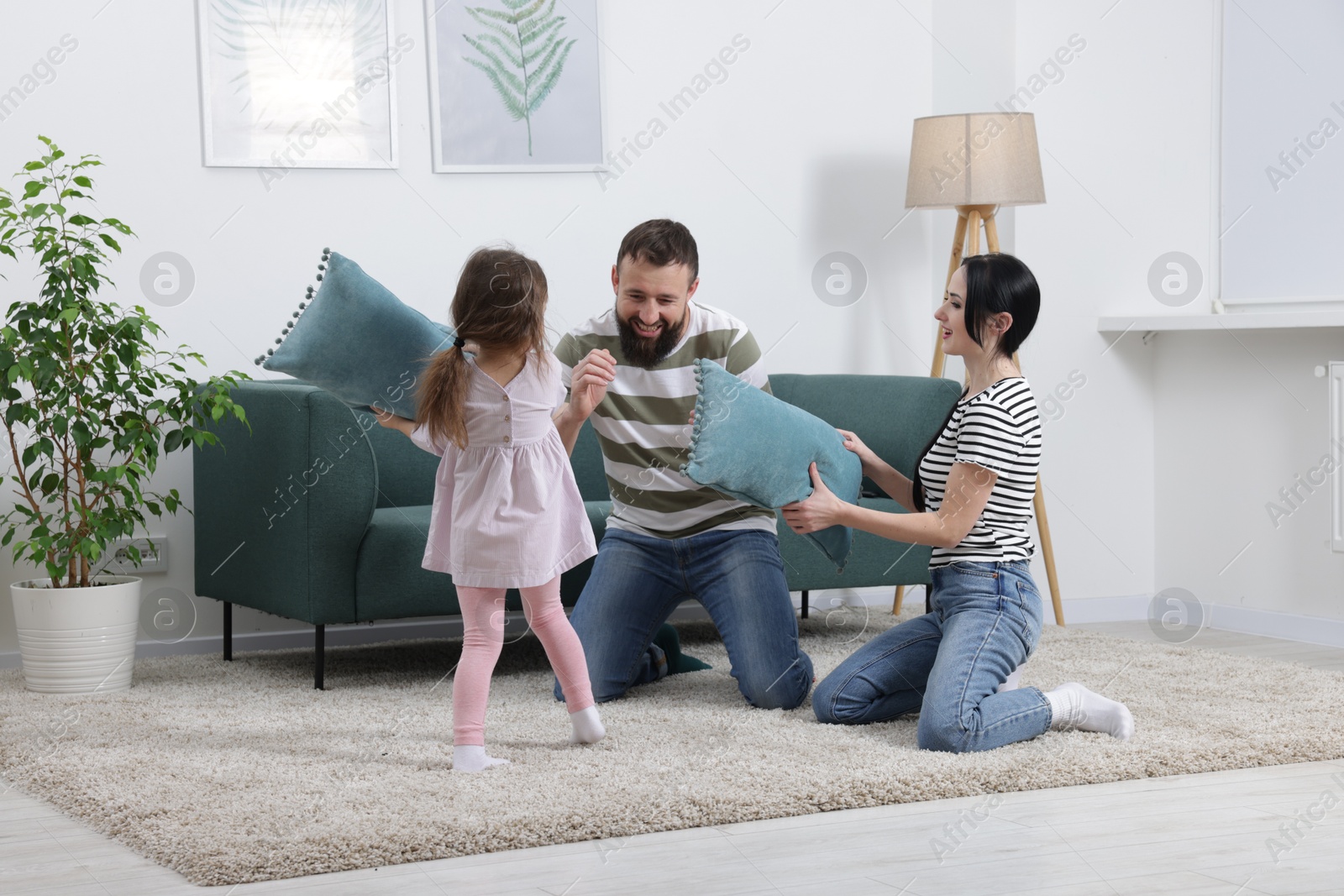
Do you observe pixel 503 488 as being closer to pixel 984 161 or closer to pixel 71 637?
pixel 71 637

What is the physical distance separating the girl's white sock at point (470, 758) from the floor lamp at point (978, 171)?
2194mm

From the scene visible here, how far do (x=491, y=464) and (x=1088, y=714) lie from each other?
45.1 inches

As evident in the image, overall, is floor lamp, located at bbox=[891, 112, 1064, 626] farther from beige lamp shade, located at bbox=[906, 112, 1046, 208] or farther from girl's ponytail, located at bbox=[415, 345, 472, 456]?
girl's ponytail, located at bbox=[415, 345, 472, 456]

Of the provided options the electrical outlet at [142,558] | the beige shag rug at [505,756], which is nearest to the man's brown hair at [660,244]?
the beige shag rug at [505,756]

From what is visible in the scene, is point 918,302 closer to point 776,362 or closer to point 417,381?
Result: point 776,362

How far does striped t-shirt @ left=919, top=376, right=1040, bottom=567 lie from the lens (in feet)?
7.98

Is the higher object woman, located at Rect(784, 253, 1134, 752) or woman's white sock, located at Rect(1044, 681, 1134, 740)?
woman, located at Rect(784, 253, 1134, 752)

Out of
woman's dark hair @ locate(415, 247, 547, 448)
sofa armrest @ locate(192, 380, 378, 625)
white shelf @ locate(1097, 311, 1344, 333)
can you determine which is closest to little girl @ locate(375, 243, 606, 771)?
woman's dark hair @ locate(415, 247, 547, 448)

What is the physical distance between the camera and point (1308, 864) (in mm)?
1900

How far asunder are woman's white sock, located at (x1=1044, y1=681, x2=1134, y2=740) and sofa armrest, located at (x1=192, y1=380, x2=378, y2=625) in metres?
1.49

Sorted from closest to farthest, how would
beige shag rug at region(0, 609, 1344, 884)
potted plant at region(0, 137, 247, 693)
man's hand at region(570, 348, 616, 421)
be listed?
beige shag rug at region(0, 609, 1344, 884) → man's hand at region(570, 348, 616, 421) → potted plant at region(0, 137, 247, 693)

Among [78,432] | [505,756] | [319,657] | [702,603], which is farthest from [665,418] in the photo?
[78,432]

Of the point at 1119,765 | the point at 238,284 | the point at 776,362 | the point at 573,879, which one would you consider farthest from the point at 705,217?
the point at 573,879

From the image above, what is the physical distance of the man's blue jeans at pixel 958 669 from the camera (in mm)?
2396
